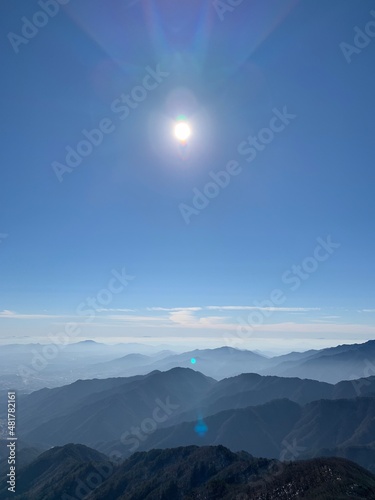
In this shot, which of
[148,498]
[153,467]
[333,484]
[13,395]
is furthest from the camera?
[153,467]

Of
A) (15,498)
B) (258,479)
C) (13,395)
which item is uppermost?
(13,395)

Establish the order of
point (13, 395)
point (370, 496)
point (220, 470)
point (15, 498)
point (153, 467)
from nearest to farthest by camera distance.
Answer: point (370, 496), point (13, 395), point (220, 470), point (153, 467), point (15, 498)

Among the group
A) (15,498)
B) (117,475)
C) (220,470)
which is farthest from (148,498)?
(15,498)

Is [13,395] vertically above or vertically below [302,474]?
above

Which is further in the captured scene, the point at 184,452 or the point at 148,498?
the point at 184,452

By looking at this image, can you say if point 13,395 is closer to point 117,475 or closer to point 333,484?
point 333,484

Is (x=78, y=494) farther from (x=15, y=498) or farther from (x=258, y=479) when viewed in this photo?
(x=258, y=479)
